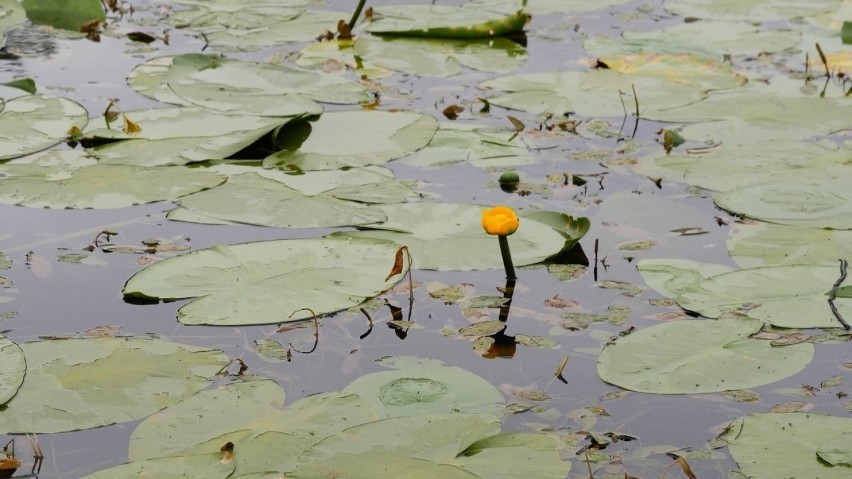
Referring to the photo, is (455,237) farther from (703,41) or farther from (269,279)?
(703,41)

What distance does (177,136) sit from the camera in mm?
3152

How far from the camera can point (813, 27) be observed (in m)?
4.41

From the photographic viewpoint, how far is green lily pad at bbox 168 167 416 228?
105 inches

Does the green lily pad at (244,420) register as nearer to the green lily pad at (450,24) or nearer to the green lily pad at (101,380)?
the green lily pad at (101,380)

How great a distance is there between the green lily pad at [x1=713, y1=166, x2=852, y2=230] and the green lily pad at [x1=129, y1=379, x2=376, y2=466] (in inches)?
49.8

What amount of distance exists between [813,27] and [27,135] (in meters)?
2.99

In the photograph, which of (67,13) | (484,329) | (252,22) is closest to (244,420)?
(484,329)

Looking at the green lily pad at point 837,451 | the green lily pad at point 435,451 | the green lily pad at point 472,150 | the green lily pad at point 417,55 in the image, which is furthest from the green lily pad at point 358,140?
the green lily pad at point 837,451

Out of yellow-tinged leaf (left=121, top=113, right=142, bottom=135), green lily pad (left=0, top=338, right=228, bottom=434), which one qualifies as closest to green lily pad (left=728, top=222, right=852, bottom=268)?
green lily pad (left=0, top=338, right=228, bottom=434)

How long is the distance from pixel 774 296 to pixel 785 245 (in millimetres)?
286

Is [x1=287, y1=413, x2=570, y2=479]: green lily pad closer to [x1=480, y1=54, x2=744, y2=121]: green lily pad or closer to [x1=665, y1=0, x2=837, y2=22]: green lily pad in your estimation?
[x1=480, y1=54, x2=744, y2=121]: green lily pad

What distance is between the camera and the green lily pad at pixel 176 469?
1.70 metres

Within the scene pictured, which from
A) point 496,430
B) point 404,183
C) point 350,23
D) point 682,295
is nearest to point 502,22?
point 350,23

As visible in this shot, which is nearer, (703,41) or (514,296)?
(514,296)
